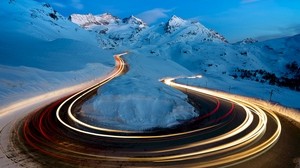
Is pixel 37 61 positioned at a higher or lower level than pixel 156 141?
higher

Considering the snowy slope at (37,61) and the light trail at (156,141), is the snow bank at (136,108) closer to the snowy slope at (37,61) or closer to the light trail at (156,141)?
the light trail at (156,141)

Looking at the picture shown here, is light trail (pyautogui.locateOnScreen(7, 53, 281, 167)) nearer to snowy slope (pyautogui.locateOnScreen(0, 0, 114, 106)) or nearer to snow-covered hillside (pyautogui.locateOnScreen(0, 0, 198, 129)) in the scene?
snow-covered hillside (pyautogui.locateOnScreen(0, 0, 198, 129))

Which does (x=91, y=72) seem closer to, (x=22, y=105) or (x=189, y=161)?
(x=22, y=105)

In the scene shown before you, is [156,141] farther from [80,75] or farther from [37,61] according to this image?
[37,61]

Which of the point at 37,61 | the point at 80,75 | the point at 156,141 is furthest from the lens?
the point at 37,61

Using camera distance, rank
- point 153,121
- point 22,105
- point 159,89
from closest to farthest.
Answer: point 153,121, point 159,89, point 22,105

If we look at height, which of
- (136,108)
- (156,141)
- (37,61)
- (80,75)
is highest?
(37,61)

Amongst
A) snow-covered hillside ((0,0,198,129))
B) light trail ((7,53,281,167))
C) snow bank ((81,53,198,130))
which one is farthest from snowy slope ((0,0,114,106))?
light trail ((7,53,281,167))

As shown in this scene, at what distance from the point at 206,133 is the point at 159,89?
1072cm

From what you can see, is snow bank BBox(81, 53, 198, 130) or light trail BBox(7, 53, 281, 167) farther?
snow bank BBox(81, 53, 198, 130)

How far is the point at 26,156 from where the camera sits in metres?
21.5

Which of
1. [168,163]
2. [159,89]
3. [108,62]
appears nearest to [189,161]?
[168,163]

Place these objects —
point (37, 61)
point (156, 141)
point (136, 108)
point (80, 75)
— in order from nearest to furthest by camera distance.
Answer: point (156, 141), point (136, 108), point (80, 75), point (37, 61)

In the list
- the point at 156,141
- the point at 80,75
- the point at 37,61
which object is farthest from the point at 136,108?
the point at 37,61
